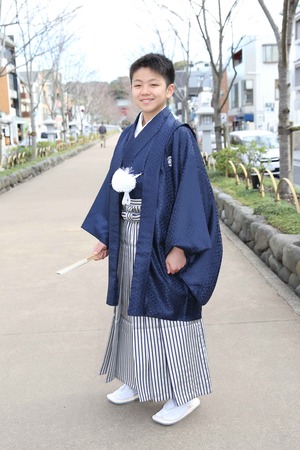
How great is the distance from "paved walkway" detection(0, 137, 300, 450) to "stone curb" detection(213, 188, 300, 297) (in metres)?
0.12

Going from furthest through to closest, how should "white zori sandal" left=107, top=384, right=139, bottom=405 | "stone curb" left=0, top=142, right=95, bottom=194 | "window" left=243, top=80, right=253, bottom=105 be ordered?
"window" left=243, top=80, right=253, bottom=105 → "stone curb" left=0, top=142, right=95, bottom=194 → "white zori sandal" left=107, top=384, right=139, bottom=405

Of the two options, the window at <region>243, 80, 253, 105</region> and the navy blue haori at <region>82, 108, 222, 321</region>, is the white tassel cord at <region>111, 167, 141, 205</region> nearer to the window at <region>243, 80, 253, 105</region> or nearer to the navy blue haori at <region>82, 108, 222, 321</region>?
the navy blue haori at <region>82, 108, 222, 321</region>

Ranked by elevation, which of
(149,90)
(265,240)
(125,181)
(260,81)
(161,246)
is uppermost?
(260,81)

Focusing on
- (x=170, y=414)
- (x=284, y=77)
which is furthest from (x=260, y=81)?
(x=170, y=414)

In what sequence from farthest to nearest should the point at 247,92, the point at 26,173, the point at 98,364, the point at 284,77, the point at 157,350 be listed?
the point at 247,92, the point at 26,173, the point at 284,77, the point at 98,364, the point at 157,350

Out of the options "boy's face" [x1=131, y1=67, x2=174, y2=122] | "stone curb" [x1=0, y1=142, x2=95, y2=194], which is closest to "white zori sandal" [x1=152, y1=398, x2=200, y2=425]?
"boy's face" [x1=131, y1=67, x2=174, y2=122]

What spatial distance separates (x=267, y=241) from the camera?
496cm

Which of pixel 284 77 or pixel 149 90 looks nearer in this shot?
pixel 149 90

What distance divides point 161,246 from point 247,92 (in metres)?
40.7

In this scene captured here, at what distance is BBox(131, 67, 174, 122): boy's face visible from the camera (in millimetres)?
2260

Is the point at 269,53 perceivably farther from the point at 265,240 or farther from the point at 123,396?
the point at 123,396

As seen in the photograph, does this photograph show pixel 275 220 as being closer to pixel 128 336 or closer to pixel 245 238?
pixel 245 238

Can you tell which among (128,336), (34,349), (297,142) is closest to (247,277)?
(34,349)

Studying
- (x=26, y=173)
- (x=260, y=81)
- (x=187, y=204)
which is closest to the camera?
(x=187, y=204)
